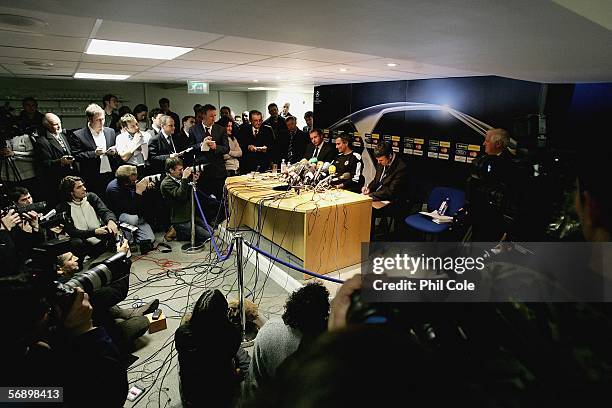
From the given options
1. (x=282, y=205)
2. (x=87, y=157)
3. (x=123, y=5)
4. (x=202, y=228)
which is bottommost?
(x=202, y=228)

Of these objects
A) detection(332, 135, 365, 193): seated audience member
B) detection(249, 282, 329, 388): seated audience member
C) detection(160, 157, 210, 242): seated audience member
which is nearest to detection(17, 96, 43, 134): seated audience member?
detection(160, 157, 210, 242): seated audience member

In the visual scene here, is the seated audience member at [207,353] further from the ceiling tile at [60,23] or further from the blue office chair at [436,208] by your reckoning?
the blue office chair at [436,208]

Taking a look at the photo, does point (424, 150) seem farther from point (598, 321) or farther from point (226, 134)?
point (598, 321)

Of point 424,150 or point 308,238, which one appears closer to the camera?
point 308,238

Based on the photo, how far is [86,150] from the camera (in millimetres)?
4457

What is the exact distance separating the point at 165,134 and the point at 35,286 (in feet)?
13.1

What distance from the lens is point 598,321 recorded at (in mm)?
675

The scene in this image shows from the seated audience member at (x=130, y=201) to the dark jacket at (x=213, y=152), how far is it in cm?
95

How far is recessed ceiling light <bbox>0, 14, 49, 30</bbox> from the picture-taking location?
5.72 ft

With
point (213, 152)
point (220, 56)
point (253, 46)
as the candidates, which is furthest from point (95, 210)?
point (253, 46)

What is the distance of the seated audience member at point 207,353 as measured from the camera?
1.61 metres

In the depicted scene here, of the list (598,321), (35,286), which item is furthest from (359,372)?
(35,286)

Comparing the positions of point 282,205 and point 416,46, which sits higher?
point 416,46

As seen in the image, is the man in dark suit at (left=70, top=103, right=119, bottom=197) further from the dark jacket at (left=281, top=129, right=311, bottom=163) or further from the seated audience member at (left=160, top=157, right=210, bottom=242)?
the dark jacket at (left=281, top=129, right=311, bottom=163)
